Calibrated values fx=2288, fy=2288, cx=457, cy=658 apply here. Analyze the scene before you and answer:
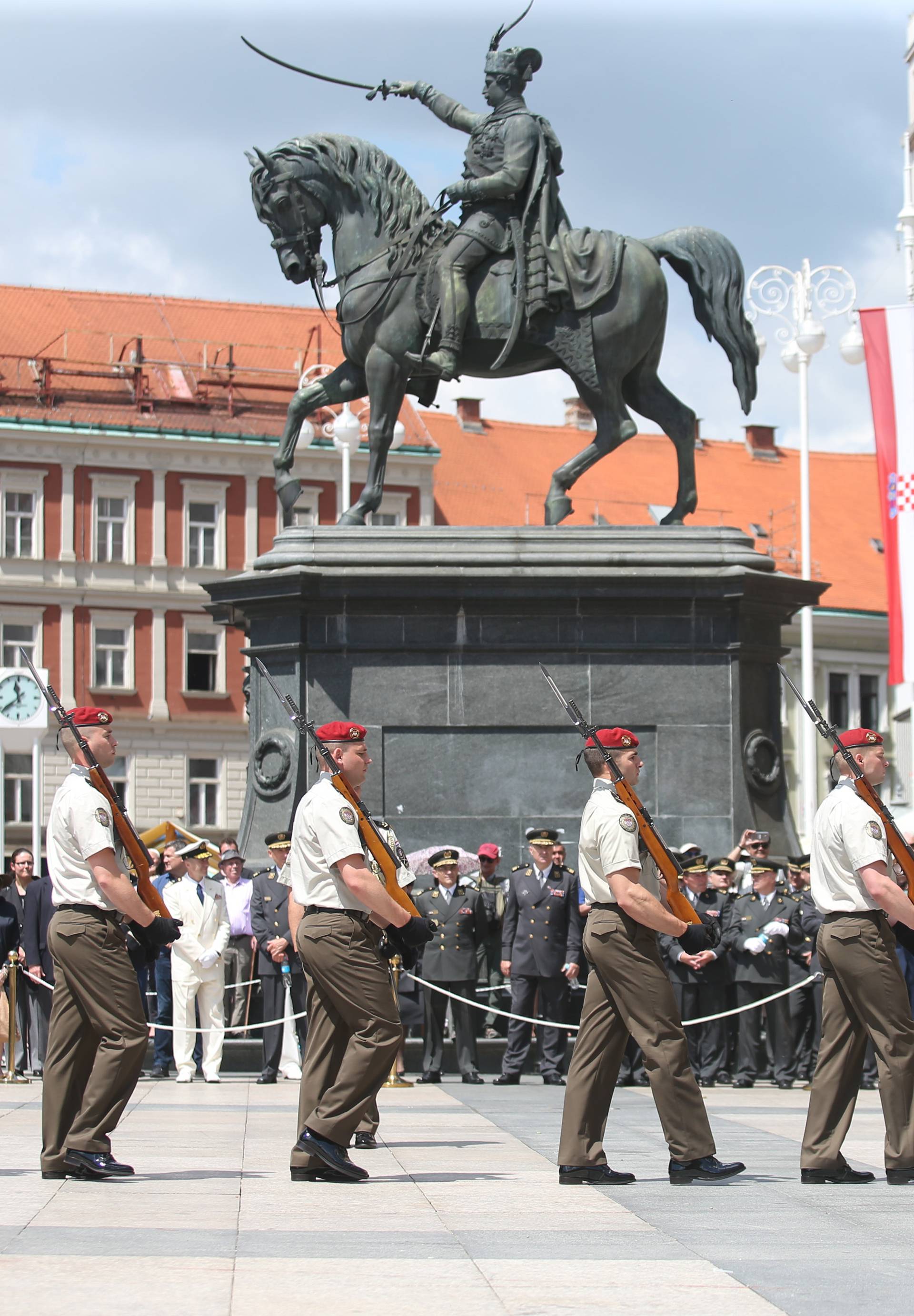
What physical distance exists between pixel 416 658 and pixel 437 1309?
35.6 feet

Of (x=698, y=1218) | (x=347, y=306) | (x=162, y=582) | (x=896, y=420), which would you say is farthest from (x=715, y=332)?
(x=162, y=582)

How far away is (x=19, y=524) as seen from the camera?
2267 inches

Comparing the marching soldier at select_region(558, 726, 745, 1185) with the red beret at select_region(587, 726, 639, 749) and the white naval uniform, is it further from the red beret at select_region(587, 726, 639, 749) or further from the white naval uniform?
the white naval uniform

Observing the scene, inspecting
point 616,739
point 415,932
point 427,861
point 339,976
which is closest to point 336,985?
point 339,976

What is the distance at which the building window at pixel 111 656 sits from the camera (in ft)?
189

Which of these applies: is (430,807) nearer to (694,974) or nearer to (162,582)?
(694,974)

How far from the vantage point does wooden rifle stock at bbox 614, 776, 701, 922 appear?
393 inches

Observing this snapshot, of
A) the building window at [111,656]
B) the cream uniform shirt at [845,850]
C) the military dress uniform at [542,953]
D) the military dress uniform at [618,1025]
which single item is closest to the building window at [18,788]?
the building window at [111,656]

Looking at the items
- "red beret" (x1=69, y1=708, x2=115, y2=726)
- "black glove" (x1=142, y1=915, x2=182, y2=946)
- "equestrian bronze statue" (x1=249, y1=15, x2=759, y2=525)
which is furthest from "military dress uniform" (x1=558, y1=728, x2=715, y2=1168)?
"equestrian bronze statue" (x1=249, y1=15, x2=759, y2=525)

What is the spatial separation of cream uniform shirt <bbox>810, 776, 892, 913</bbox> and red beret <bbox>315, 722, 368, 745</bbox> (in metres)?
2.02

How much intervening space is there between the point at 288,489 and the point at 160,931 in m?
8.78

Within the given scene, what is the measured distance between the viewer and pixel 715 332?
18.0 m

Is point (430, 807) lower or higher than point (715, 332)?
lower

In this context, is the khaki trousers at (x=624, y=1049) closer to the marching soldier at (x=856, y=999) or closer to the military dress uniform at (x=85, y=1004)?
the marching soldier at (x=856, y=999)
